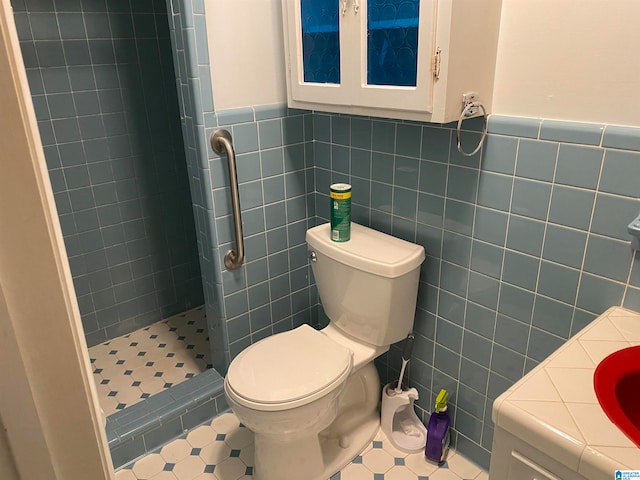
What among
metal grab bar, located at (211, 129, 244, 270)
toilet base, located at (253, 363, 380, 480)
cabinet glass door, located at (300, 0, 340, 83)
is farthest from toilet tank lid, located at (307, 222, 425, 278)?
cabinet glass door, located at (300, 0, 340, 83)

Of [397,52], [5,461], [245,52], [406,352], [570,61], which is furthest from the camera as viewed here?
[406,352]

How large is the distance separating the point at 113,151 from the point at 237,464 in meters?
1.41

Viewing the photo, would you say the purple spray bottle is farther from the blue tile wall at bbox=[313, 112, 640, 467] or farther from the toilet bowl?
the toilet bowl

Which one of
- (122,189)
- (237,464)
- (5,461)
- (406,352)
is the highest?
(5,461)

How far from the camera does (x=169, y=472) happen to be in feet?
5.32

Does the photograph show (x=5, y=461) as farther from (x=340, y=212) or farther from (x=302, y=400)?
(x=340, y=212)

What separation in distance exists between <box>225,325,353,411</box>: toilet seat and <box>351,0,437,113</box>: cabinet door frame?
764 millimetres

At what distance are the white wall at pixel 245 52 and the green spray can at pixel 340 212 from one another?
1.45 feet

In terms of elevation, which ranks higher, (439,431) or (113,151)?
(113,151)

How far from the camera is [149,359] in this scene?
7.14ft

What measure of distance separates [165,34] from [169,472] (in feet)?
5.90

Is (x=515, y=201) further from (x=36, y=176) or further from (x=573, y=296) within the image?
(x=36, y=176)

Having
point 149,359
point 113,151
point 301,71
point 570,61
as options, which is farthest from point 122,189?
point 570,61

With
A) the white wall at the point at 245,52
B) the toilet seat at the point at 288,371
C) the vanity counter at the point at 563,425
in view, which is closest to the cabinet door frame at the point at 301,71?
the white wall at the point at 245,52
